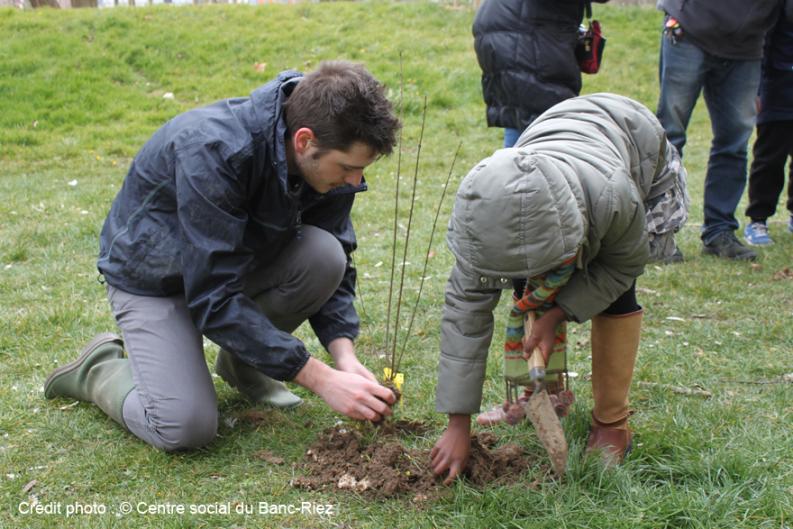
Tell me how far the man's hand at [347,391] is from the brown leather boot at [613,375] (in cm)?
66

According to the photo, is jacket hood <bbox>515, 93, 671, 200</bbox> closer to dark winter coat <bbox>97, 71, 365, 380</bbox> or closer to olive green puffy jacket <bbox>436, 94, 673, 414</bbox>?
olive green puffy jacket <bbox>436, 94, 673, 414</bbox>

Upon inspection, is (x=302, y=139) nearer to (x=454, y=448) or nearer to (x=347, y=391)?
(x=347, y=391)

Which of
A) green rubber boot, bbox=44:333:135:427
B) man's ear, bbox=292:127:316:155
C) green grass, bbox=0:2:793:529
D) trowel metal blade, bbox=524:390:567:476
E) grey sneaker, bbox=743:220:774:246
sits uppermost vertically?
man's ear, bbox=292:127:316:155

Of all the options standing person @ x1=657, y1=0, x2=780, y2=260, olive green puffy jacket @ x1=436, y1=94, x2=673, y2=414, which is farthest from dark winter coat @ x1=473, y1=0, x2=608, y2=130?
olive green puffy jacket @ x1=436, y1=94, x2=673, y2=414

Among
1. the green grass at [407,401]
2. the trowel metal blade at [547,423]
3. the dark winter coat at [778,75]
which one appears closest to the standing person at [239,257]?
the green grass at [407,401]

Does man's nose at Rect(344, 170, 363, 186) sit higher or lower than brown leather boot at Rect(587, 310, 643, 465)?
higher

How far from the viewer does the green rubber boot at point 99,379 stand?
2.94 meters

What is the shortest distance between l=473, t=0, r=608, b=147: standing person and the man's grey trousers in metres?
1.74

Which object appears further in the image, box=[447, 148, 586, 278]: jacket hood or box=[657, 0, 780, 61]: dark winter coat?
box=[657, 0, 780, 61]: dark winter coat

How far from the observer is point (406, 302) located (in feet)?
14.4

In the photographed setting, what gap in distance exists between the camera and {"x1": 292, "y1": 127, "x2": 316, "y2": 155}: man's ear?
2498 millimetres

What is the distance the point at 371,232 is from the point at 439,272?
4.42 feet

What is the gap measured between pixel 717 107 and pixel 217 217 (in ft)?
11.9

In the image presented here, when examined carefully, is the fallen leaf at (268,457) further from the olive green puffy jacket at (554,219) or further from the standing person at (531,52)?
the standing person at (531,52)
